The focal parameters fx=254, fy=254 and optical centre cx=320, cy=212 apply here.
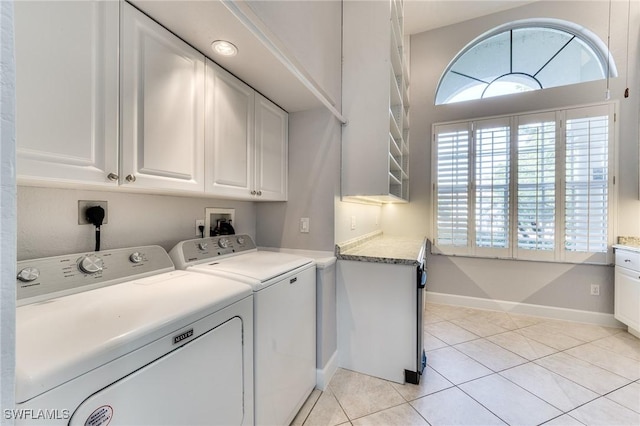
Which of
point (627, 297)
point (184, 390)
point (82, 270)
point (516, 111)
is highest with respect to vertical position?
point (516, 111)

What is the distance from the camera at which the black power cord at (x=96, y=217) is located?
113 cm

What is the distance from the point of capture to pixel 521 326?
2.79 metres

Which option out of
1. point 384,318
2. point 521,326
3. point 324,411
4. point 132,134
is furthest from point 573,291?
point 132,134

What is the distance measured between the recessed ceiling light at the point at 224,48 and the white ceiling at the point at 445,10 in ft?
9.31

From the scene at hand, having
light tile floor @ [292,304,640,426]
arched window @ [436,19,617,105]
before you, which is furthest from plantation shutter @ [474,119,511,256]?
light tile floor @ [292,304,640,426]

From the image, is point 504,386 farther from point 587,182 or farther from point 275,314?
point 587,182

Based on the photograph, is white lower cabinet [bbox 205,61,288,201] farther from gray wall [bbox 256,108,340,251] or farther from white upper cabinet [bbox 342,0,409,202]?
white upper cabinet [bbox 342,0,409,202]

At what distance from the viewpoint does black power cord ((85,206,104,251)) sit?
113 cm

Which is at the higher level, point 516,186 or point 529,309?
point 516,186

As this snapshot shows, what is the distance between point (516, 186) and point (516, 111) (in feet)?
3.03

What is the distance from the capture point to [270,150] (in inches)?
75.1

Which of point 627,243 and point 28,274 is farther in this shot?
point 627,243

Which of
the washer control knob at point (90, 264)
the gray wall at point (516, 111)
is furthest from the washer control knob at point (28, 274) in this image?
the gray wall at point (516, 111)

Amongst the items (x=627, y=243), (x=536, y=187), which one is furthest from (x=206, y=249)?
(x=627, y=243)
